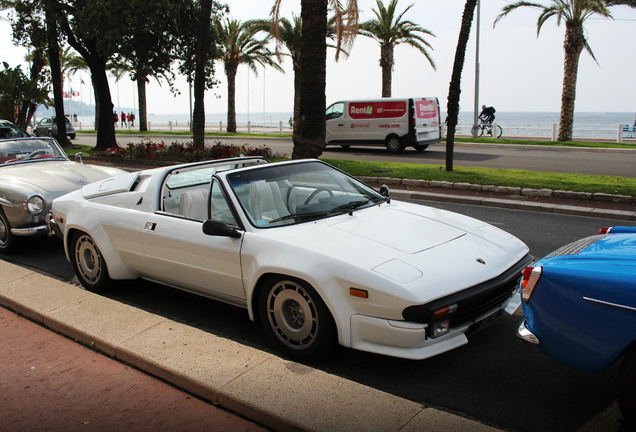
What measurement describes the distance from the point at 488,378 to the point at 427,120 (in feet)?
61.4

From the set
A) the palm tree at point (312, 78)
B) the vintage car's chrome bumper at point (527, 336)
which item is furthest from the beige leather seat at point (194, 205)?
the palm tree at point (312, 78)

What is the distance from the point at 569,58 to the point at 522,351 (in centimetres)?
2520

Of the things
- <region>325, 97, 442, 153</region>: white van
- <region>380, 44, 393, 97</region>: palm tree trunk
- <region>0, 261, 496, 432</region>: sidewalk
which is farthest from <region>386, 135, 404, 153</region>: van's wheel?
<region>0, 261, 496, 432</region>: sidewalk

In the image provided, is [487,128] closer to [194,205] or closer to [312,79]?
[312,79]

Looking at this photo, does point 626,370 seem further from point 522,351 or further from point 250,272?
point 250,272

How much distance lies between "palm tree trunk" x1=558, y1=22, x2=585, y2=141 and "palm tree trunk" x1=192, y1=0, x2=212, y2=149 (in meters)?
16.5

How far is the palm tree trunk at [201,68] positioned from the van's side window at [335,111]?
607 centimetres

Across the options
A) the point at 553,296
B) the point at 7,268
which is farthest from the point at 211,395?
the point at 7,268

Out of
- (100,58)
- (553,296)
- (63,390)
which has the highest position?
(100,58)

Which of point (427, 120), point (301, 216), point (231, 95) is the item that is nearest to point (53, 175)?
point (301, 216)

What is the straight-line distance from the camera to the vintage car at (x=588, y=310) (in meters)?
2.74

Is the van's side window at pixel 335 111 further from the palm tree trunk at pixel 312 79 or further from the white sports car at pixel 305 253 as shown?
the white sports car at pixel 305 253

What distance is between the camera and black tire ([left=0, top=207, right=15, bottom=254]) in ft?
24.2

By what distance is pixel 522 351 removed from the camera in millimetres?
4043
